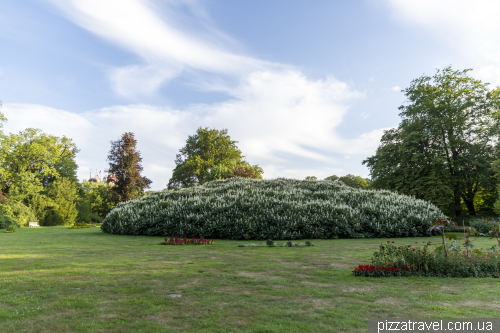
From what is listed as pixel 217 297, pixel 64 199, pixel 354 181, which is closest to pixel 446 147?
pixel 217 297

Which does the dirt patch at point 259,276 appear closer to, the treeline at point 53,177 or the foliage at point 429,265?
the foliage at point 429,265

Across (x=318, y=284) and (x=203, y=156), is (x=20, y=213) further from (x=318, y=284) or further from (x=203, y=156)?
(x=318, y=284)

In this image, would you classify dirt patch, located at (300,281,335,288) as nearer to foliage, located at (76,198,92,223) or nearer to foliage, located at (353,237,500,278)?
foliage, located at (353,237,500,278)

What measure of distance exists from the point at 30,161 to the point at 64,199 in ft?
25.6

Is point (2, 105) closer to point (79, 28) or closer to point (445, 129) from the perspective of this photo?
point (79, 28)

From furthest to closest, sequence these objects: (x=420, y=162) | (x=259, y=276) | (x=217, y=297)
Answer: (x=420, y=162), (x=259, y=276), (x=217, y=297)

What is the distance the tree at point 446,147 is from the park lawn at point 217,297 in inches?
921

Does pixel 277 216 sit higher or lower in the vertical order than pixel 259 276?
higher

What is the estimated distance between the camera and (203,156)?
4191 cm

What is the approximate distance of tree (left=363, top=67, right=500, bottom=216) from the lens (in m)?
24.8

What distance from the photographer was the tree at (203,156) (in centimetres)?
3909

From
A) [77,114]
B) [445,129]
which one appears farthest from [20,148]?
[445,129]

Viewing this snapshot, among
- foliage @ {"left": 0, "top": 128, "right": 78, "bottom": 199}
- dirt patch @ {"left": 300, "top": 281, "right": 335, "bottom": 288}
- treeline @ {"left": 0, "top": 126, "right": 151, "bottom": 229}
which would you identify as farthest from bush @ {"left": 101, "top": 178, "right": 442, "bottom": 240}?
foliage @ {"left": 0, "top": 128, "right": 78, "bottom": 199}

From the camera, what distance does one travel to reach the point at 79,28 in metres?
12.9
